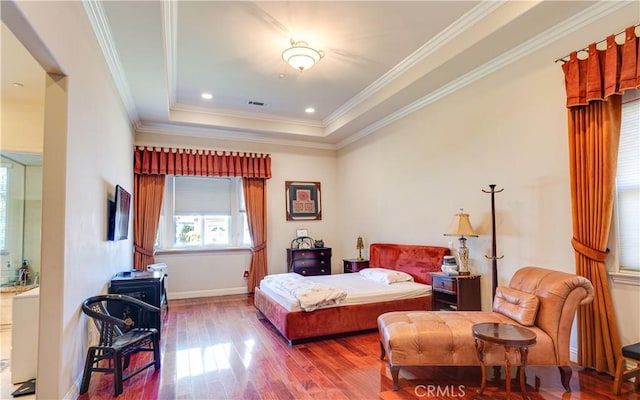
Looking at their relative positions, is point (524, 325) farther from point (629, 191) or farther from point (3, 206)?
point (3, 206)

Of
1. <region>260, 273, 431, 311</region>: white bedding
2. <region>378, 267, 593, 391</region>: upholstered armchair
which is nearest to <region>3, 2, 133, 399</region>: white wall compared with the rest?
<region>260, 273, 431, 311</region>: white bedding

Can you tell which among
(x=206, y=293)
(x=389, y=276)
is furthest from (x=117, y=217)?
(x=389, y=276)

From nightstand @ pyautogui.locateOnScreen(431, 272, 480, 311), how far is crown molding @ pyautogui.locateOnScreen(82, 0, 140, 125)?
4.26m

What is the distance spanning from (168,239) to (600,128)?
629 centimetres

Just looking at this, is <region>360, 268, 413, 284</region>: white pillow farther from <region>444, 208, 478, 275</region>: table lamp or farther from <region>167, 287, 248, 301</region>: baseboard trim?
<region>167, 287, 248, 301</region>: baseboard trim

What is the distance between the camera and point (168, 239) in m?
6.24

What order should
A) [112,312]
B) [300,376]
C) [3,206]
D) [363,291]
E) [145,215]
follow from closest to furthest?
[300,376] < [112,312] < [363,291] < [3,206] < [145,215]

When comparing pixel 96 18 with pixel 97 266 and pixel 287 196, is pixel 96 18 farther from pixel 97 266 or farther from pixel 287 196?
pixel 287 196

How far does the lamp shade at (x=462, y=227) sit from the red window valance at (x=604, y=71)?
1.50 m

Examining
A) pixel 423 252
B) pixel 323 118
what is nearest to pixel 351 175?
pixel 323 118

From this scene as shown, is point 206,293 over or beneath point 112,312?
beneath

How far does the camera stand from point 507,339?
7.75ft

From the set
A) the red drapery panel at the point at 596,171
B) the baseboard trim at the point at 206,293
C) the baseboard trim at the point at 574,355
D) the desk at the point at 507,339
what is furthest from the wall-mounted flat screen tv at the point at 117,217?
the baseboard trim at the point at 574,355
